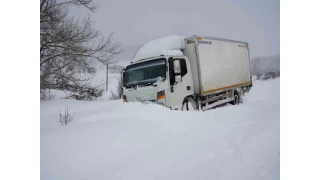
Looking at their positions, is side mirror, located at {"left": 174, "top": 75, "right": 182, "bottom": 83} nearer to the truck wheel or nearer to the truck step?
the truck wheel

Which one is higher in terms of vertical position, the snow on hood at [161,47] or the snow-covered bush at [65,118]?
the snow on hood at [161,47]

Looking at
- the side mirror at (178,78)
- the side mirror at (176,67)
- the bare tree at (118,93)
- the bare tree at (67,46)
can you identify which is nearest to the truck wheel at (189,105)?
the side mirror at (178,78)

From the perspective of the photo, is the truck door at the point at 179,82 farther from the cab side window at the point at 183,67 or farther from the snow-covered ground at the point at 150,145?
the snow-covered ground at the point at 150,145

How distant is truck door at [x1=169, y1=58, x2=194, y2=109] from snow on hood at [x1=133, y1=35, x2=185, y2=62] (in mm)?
172

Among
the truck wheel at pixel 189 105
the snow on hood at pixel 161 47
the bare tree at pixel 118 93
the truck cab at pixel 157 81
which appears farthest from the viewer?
the truck wheel at pixel 189 105

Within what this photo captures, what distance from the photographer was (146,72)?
3.51m

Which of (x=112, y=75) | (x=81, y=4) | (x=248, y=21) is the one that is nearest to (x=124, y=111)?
(x=112, y=75)

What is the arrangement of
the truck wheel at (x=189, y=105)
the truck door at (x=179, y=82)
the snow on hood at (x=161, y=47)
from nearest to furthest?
the snow on hood at (x=161, y=47) < the truck door at (x=179, y=82) < the truck wheel at (x=189, y=105)

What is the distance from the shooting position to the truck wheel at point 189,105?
11.8ft

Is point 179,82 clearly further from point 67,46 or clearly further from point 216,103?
point 67,46

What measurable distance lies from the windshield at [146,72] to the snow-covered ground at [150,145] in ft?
A: 1.92

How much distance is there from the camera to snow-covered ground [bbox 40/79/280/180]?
83.9 inches

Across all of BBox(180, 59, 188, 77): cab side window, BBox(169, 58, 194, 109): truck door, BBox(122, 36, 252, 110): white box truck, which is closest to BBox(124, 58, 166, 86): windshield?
BBox(122, 36, 252, 110): white box truck
